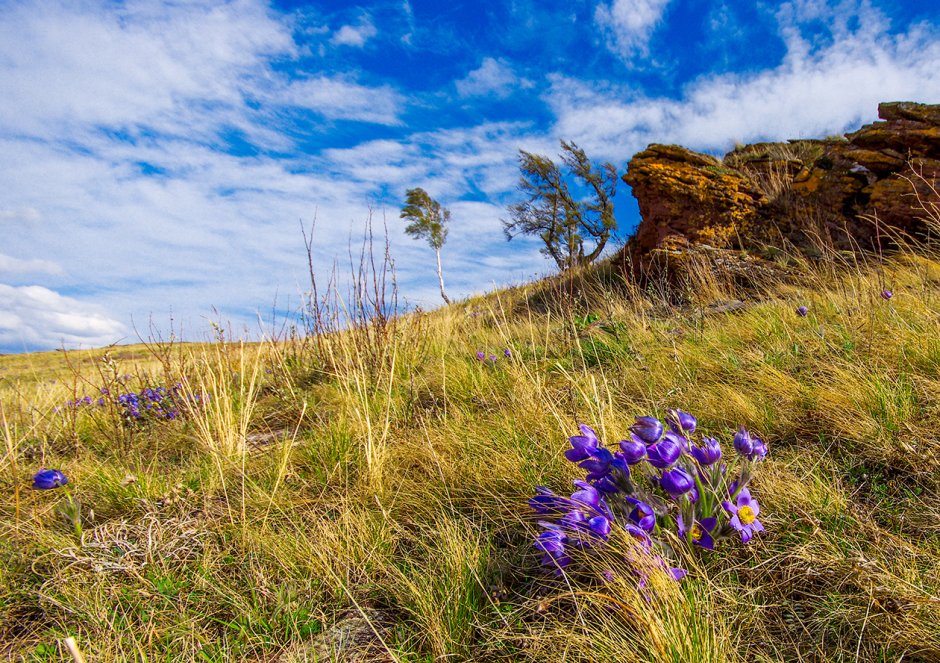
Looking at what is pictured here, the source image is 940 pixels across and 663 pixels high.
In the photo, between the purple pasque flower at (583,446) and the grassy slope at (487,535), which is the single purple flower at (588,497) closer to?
the purple pasque flower at (583,446)

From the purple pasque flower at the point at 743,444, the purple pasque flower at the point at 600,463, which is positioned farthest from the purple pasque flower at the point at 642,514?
the purple pasque flower at the point at 743,444

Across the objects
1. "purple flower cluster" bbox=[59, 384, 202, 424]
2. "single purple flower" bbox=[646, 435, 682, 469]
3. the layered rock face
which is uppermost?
the layered rock face

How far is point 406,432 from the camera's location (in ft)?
9.62

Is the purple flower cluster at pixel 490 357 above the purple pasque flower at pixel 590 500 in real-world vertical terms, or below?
above

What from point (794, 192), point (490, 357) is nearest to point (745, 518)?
point (490, 357)

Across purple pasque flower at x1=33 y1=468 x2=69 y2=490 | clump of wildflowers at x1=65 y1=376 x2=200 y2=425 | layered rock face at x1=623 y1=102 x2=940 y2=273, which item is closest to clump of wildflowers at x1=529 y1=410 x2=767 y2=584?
purple pasque flower at x1=33 y1=468 x2=69 y2=490

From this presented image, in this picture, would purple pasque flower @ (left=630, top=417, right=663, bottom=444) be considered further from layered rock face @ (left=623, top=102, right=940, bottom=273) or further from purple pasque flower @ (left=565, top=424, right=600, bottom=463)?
layered rock face @ (left=623, top=102, right=940, bottom=273)

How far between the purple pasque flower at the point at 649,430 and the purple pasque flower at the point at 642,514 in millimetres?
191

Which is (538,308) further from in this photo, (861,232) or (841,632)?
(841,632)

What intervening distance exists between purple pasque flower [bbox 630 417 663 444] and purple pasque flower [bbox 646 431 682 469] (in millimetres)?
25

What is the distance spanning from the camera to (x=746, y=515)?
145 centimetres

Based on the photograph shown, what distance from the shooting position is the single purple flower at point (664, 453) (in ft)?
4.61

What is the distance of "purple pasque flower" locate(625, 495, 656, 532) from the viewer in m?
1.37

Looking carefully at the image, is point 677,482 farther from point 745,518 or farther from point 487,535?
point 487,535
